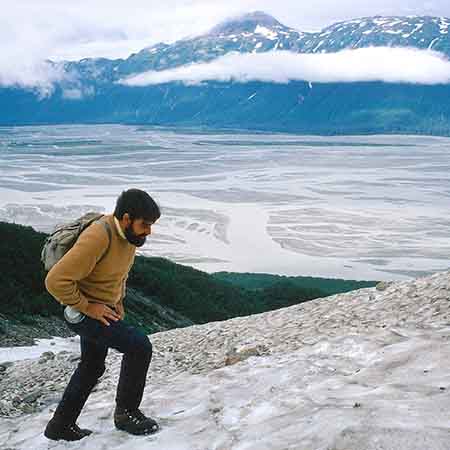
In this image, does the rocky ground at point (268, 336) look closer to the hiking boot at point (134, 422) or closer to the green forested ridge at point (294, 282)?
the hiking boot at point (134, 422)

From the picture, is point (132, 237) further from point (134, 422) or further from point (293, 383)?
point (293, 383)

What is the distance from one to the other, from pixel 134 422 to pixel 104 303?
1.00 m

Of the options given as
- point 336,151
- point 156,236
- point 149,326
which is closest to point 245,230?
point 156,236

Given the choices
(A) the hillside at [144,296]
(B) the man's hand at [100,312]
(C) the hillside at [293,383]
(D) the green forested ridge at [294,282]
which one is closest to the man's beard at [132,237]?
(B) the man's hand at [100,312]

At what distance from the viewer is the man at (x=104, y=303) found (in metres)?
4.65

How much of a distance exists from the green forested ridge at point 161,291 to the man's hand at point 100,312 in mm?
12517

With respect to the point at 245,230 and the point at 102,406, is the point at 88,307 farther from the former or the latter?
the point at 245,230

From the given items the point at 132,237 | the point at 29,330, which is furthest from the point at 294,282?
the point at 132,237

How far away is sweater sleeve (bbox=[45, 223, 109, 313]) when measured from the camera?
15.1 ft

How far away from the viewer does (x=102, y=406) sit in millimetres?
6543

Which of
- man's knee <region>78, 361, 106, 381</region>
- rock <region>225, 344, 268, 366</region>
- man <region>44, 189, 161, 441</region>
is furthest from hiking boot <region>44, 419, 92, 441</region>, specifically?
rock <region>225, 344, 268, 366</region>

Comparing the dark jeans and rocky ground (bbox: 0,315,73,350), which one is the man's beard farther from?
rocky ground (bbox: 0,315,73,350)

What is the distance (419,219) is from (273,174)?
153 feet

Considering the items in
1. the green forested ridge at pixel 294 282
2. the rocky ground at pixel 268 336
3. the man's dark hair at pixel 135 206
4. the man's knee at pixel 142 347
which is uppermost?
the man's dark hair at pixel 135 206
